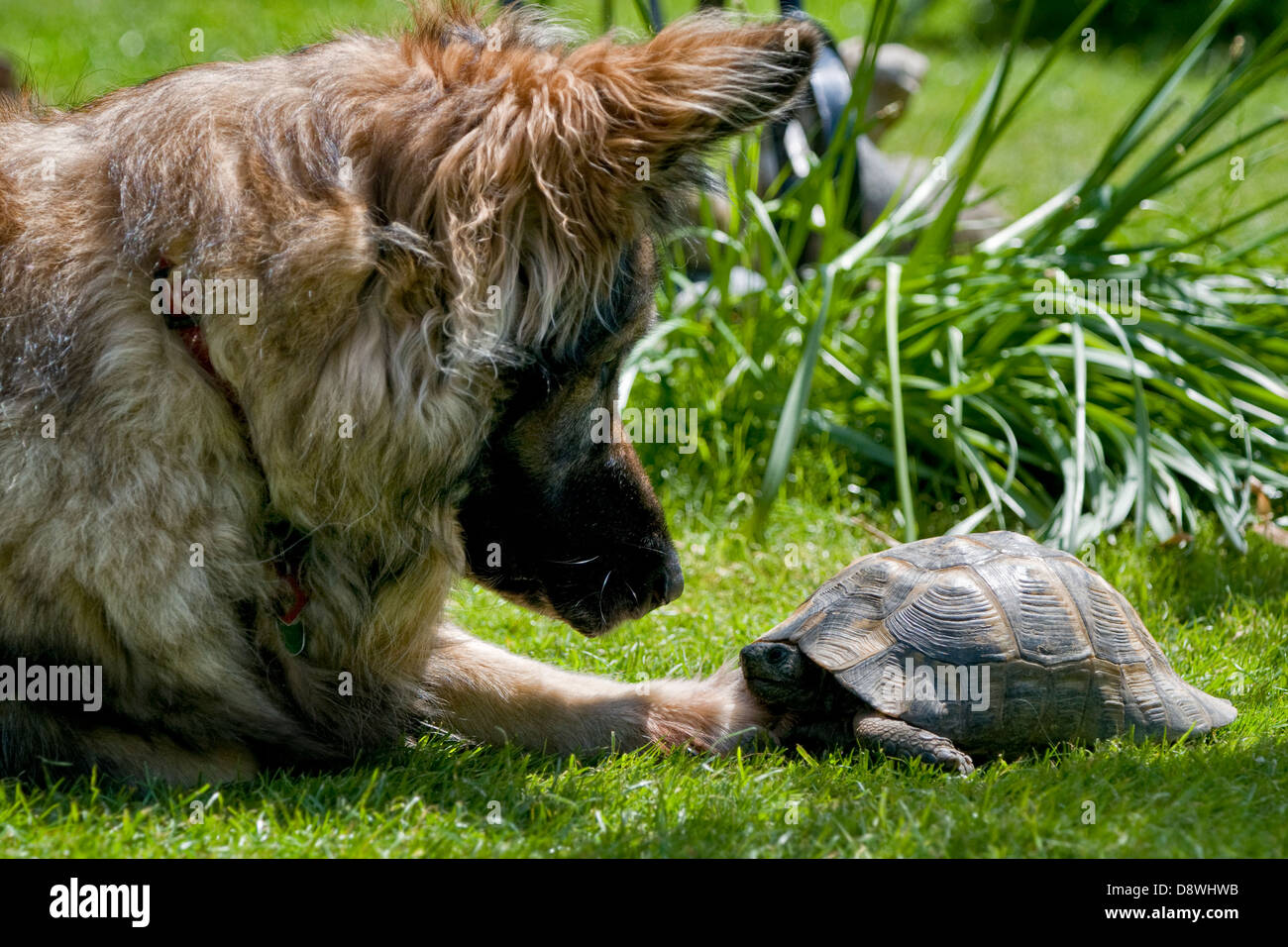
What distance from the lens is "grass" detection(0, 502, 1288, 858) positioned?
266 cm

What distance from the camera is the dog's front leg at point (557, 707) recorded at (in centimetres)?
340

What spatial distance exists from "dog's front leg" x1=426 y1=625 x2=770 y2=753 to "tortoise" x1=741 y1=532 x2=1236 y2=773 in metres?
0.17

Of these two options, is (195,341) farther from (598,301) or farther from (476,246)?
(598,301)

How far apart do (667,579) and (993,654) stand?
89 centimetres

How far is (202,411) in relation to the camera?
2.65 metres

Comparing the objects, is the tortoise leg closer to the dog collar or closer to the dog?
the dog

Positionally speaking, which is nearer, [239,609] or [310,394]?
[310,394]

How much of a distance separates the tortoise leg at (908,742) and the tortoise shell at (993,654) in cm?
4

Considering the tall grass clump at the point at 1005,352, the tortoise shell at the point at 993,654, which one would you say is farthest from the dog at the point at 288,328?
the tall grass clump at the point at 1005,352

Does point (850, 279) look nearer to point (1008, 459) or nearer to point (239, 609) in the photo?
point (1008, 459)

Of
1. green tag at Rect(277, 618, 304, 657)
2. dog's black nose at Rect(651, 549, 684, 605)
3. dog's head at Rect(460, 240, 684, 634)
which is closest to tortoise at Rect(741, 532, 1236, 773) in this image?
dog's black nose at Rect(651, 549, 684, 605)

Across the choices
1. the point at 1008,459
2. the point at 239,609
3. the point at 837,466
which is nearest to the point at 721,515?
the point at 837,466
